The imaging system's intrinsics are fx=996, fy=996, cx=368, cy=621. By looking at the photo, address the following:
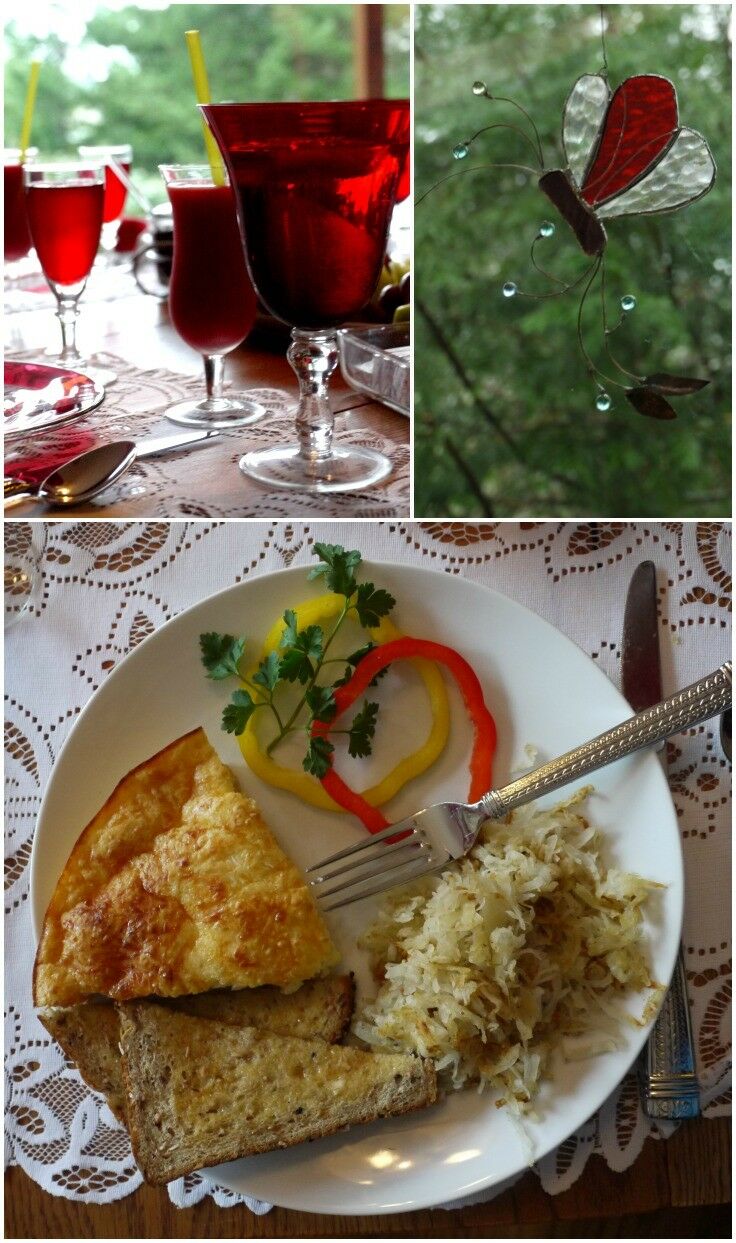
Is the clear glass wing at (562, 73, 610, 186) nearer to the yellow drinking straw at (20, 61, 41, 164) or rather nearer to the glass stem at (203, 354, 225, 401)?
the glass stem at (203, 354, 225, 401)

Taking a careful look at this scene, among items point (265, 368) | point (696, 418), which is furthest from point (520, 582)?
point (265, 368)

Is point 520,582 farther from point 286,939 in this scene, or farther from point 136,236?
point 136,236

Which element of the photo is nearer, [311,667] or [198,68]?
[198,68]

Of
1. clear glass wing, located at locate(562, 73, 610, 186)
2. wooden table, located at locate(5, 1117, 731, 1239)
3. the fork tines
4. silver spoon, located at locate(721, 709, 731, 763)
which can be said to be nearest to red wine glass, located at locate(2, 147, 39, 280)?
clear glass wing, located at locate(562, 73, 610, 186)

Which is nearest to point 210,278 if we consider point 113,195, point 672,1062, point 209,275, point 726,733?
point 209,275

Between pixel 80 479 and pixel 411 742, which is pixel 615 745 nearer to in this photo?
pixel 411 742
